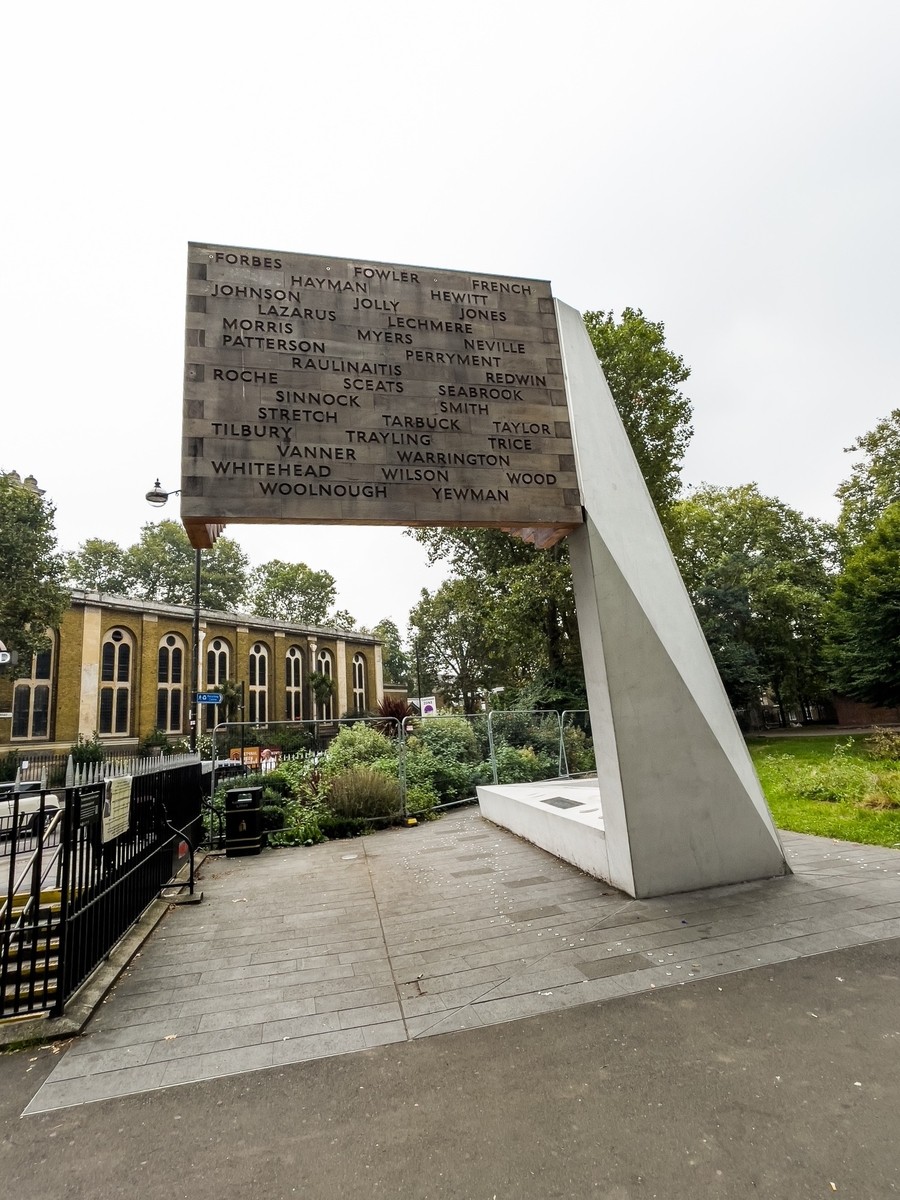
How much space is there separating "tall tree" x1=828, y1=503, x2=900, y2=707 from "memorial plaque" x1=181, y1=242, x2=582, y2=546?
20.3m

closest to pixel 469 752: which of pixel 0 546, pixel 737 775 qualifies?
pixel 737 775

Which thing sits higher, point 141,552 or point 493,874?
point 141,552

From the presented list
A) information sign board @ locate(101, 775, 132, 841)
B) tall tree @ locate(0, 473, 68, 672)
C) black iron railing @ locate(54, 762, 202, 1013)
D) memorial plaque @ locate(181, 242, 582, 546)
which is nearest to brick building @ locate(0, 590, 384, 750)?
tall tree @ locate(0, 473, 68, 672)

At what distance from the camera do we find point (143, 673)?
125 feet

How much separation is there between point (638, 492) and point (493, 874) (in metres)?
5.27

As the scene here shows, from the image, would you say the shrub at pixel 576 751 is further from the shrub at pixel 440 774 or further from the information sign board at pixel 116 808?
the information sign board at pixel 116 808

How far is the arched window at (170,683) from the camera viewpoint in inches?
1545

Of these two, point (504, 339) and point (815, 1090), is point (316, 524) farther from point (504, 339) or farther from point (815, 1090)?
point (815, 1090)

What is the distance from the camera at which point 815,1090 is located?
2939 mm

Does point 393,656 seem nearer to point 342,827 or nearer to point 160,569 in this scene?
point 160,569

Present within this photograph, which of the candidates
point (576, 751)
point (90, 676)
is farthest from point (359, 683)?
point (576, 751)

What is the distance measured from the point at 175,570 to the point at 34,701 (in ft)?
66.7

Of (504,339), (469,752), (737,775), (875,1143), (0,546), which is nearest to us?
(875,1143)

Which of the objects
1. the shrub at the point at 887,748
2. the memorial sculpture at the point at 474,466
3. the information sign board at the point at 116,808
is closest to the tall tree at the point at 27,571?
the information sign board at the point at 116,808
